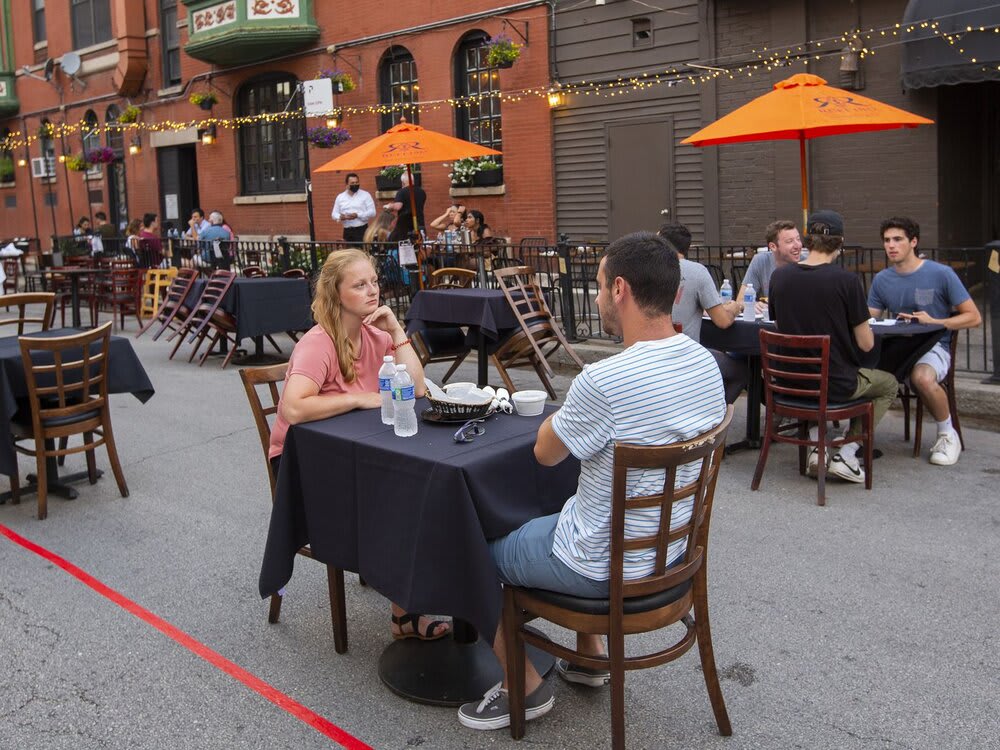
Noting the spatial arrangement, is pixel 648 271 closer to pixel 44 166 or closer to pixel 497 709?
pixel 497 709

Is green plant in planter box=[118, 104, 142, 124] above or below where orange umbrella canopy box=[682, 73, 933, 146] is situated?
above

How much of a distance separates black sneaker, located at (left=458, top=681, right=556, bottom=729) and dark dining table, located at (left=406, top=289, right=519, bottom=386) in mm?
5559

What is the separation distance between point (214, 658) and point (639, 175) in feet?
38.5

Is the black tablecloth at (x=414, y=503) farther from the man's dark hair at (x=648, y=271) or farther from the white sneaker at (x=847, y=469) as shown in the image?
the white sneaker at (x=847, y=469)

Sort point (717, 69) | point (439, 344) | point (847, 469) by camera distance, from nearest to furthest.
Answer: point (847, 469) < point (439, 344) < point (717, 69)

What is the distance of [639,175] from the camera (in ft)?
48.4

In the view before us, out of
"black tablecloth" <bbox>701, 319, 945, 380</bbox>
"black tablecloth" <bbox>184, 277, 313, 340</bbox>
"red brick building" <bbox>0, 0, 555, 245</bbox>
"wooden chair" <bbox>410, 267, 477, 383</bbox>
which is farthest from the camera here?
"red brick building" <bbox>0, 0, 555, 245</bbox>

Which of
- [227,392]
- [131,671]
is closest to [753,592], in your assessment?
[131,671]

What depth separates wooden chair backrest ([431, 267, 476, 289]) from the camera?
10.6m

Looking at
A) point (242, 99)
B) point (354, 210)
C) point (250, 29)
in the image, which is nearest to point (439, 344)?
point (354, 210)

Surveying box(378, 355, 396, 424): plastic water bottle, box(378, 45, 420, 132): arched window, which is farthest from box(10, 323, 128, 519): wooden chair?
box(378, 45, 420, 132): arched window

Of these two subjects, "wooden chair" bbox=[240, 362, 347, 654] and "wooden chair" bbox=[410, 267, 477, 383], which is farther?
"wooden chair" bbox=[410, 267, 477, 383]

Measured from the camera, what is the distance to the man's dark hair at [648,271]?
3.18 m

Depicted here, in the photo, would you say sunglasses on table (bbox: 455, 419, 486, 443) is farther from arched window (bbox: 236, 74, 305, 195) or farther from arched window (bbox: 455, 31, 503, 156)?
arched window (bbox: 236, 74, 305, 195)
